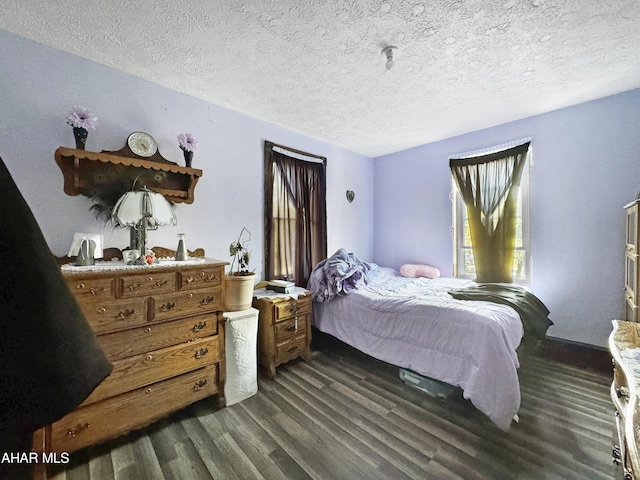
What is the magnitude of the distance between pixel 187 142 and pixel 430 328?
8.20 feet

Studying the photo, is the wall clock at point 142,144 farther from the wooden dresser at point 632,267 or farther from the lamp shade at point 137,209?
the wooden dresser at point 632,267

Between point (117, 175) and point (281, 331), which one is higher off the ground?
point (117, 175)

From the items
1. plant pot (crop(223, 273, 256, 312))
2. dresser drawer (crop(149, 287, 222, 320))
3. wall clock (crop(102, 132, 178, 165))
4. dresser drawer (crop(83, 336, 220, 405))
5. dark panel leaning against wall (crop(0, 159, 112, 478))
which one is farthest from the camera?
plant pot (crop(223, 273, 256, 312))

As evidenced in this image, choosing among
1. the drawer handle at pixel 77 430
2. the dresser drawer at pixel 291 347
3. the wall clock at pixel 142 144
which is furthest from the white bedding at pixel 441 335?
the wall clock at pixel 142 144

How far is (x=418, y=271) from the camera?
356 centimetres

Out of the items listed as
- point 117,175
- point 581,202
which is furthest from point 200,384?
point 581,202

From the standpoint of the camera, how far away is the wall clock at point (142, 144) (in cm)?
200

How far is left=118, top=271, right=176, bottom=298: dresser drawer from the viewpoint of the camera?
1.54 metres

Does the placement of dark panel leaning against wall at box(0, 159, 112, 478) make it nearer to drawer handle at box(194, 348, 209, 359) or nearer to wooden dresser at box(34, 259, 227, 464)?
wooden dresser at box(34, 259, 227, 464)

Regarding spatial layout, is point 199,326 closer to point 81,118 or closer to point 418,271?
point 81,118

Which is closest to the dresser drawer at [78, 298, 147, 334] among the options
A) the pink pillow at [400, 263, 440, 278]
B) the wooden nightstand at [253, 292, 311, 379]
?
the wooden nightstand at [253, 292, 311, 379]

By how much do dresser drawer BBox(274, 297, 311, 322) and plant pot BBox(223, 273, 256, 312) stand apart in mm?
350

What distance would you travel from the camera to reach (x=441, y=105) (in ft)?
8.41

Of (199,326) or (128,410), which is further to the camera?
(199,326)
